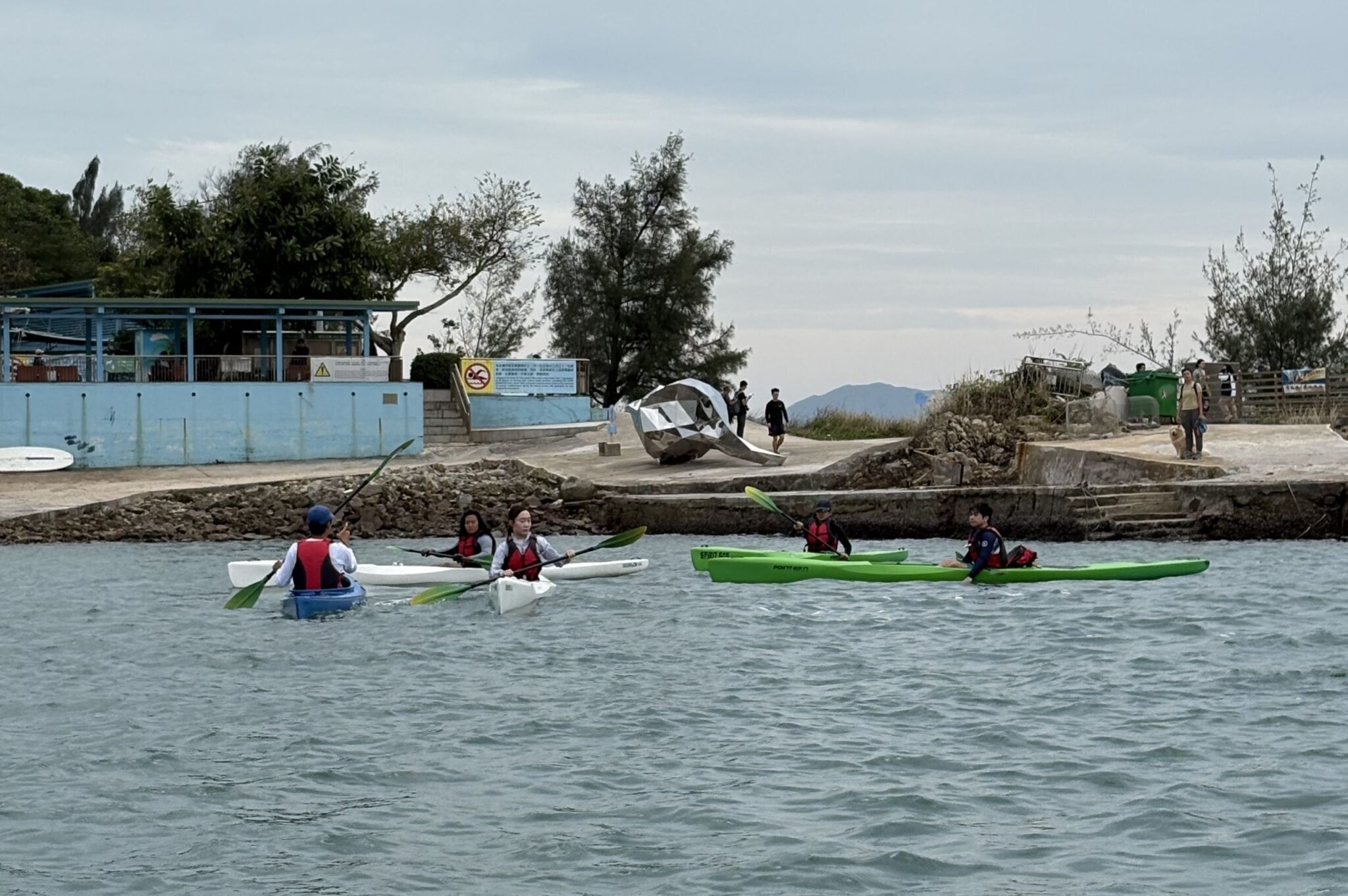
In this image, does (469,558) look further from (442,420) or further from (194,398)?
(442,420)

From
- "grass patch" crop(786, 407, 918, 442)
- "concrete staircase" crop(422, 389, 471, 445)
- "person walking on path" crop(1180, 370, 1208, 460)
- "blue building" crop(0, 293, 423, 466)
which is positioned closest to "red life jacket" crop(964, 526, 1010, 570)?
"person walking on path" crop(1180, 370, 1208, 460)

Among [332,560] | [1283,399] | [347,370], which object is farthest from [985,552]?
[347,370]

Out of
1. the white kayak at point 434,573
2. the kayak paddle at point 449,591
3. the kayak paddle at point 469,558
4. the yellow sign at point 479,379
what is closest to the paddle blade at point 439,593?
the kayak paddle at point 449,591

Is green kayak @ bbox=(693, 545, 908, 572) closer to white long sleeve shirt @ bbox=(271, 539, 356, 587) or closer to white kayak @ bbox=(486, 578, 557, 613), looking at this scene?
white kayak @ bbox=(486, 578, 557, 613)

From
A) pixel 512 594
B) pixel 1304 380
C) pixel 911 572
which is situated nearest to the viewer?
pixel 512 594

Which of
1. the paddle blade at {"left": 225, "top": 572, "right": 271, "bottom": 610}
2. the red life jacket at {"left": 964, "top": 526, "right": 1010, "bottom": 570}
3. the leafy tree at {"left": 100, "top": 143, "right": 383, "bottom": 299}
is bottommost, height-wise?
the paddle blade at {"left": 225, "top": 572, "right": 271, "bottom": 610}

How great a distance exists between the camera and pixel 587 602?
63.7 ft

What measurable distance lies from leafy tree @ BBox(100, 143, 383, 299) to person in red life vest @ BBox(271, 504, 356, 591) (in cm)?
3128

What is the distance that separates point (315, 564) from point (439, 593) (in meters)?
1.68

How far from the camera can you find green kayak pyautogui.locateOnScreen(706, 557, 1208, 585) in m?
19.0

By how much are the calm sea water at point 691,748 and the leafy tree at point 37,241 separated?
5047 cm

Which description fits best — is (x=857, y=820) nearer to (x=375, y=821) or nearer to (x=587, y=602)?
(x=375, y=821)

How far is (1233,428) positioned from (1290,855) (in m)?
26.4

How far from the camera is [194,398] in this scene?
3750cm
